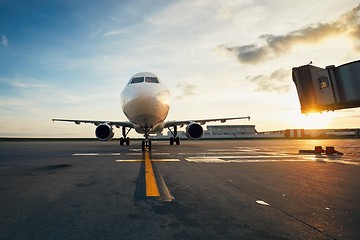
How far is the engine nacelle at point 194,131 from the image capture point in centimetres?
1812

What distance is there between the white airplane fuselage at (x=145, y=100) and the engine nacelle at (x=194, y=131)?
4229mm

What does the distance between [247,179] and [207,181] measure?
0.90 metres

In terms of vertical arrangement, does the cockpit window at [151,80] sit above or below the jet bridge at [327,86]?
above

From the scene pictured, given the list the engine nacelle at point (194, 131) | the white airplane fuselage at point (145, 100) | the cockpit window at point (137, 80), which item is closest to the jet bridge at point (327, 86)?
the white airplane fuselage at point (145, 100)

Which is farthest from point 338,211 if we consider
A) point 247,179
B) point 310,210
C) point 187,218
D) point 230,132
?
point 230,132

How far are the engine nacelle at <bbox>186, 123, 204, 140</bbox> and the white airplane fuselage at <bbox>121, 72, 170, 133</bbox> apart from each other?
423 centimetres

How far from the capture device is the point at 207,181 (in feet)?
15.8

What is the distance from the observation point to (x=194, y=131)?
18.2 metres

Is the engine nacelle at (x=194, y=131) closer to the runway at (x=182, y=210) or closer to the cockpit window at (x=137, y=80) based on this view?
the cockpit window at (x=137, y=80)

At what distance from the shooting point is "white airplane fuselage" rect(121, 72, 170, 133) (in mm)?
12492

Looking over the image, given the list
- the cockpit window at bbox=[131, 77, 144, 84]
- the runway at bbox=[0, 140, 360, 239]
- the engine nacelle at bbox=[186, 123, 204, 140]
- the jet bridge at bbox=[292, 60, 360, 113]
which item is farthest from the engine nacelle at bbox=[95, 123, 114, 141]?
the jet bridge at bbox=[292, 60, 360, 113]

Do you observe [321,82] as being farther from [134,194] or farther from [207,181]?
[134,194]

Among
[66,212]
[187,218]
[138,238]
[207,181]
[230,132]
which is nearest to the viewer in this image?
[138,238]

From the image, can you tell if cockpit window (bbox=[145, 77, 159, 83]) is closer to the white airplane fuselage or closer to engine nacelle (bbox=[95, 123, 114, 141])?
the white airplane fuselage
